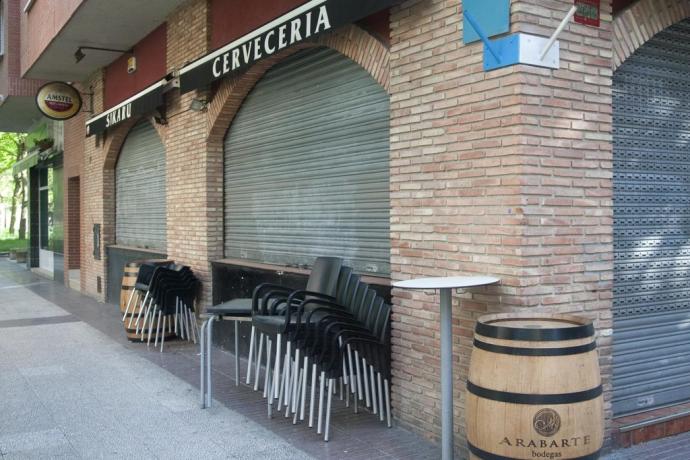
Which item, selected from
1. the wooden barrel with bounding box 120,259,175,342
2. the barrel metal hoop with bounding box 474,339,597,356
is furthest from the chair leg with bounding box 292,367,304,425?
the wooden barrel with bounding box 120,259,175,342

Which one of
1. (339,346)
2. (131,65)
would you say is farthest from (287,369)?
(131,65)

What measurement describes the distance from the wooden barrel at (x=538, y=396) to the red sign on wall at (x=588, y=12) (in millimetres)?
2108

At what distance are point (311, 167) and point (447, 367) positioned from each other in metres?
3.58

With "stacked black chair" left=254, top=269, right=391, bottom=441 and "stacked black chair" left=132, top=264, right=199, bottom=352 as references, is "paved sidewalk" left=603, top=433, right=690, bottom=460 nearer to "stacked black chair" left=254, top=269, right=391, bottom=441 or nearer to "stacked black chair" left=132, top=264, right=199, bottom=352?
"stacked black chair" left=254, top=269, right=391, bottom=441

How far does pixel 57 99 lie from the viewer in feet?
44.0

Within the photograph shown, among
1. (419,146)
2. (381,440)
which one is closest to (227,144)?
(419,146)

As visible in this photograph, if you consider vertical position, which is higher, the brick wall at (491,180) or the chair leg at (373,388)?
the brick wall at (491,180)

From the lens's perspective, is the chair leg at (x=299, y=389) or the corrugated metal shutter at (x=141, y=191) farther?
the corrugated metal shutter at (x=141, y=191)

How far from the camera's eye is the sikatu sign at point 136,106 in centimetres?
947

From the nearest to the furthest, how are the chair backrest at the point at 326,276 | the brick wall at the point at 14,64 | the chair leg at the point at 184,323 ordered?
1. the chair backrest at the point at 326,276
2. the chair leg at the point at 184,323
3. the brick wall at the point at 14,64

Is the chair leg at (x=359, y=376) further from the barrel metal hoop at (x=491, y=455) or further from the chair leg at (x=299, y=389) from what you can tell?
the barrel metal hoop at (x=491, y=455)

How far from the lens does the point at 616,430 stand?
183 inches

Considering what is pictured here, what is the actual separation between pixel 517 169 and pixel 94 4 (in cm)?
726

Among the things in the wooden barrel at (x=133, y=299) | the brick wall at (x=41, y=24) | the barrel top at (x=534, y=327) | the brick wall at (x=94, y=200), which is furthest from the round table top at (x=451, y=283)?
the brick wall at (x=94, y=200)
